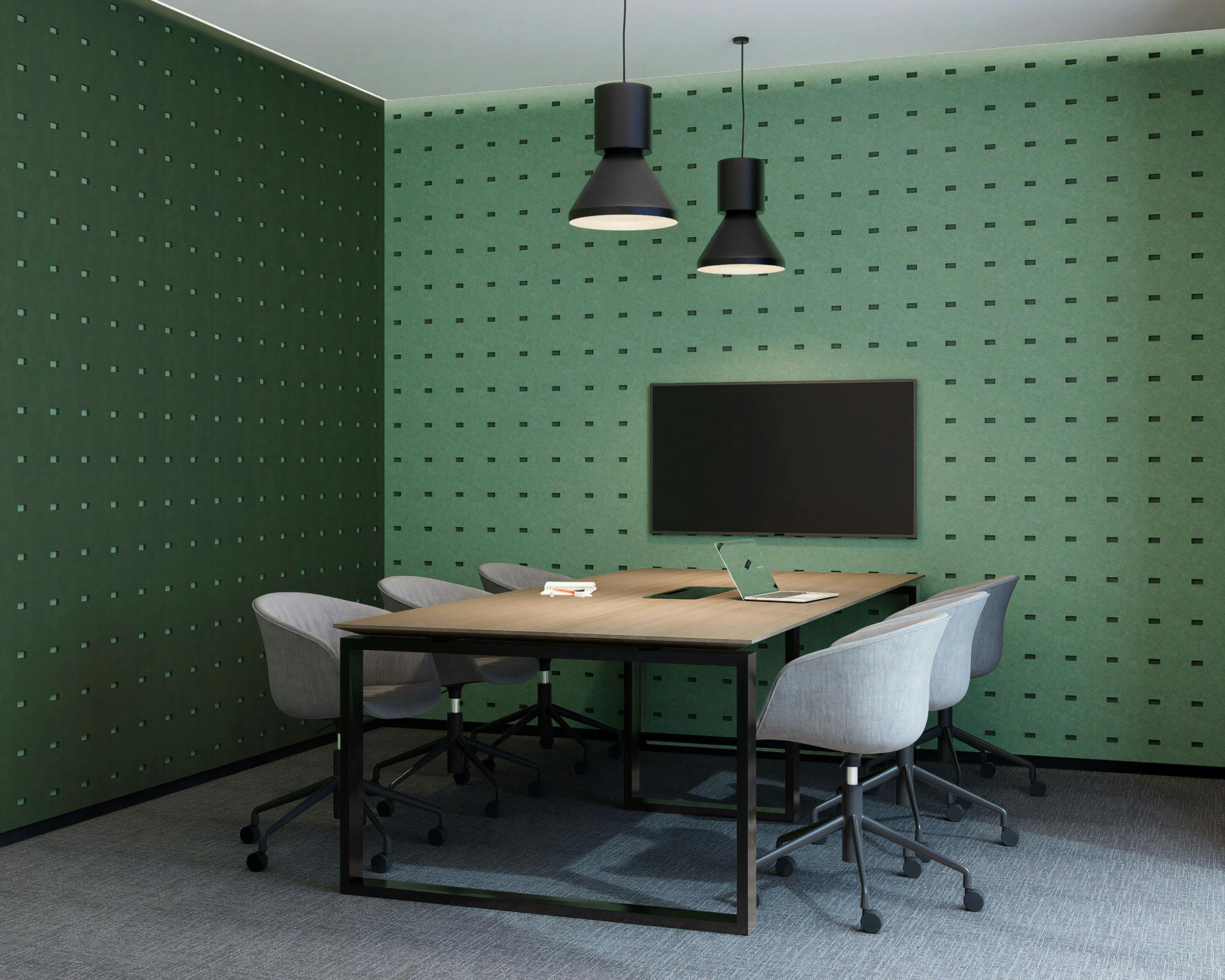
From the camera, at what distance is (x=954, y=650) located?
4.62m

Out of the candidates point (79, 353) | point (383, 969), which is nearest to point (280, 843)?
point (383, 969)

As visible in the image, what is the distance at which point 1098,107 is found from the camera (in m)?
5.96

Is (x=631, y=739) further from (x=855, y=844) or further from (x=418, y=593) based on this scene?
(x=855, y=844)

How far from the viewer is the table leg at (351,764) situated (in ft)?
13.6

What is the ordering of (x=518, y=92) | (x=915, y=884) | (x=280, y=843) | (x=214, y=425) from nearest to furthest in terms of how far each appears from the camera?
(x=915, y=884) < (x=280, y=843) < (x=214, y=425) < (x=518, y=92)

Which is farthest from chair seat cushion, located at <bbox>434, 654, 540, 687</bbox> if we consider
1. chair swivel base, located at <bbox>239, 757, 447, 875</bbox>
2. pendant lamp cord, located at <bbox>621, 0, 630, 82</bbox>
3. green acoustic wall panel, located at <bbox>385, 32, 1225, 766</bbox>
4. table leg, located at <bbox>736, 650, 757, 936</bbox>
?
pendant lamp cord, located at <bbox>621, 0, 630, 82</bbox>

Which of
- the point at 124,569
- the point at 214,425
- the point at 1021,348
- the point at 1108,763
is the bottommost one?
the point at 1108,763

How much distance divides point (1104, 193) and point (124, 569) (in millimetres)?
4769

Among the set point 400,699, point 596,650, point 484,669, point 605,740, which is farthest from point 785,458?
point 596,650

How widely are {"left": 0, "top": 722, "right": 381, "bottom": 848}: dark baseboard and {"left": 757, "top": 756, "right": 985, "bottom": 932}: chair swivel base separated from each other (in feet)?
8.96

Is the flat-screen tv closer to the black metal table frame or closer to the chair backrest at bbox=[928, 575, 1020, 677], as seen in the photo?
the chair backrest at bbox=[928, 575, 1020, 677]

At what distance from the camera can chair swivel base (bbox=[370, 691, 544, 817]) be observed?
17.4ft

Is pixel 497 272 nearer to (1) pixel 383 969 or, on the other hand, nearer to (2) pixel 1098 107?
(2) pixel 1098 107

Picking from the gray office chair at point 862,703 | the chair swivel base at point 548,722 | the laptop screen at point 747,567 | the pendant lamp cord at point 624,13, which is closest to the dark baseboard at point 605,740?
the chair swivel base at point 548,722
